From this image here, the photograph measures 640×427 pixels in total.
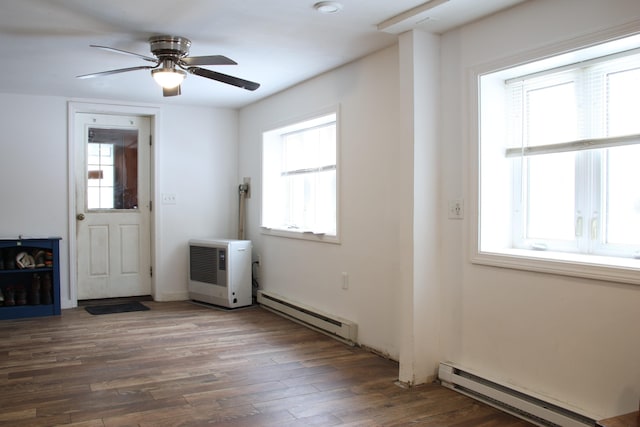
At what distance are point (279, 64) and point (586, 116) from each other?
7.97 ft

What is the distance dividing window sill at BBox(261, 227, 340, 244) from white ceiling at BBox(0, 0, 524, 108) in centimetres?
144

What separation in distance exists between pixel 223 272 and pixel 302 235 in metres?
1.11

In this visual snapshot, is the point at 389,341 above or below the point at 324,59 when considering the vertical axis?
below

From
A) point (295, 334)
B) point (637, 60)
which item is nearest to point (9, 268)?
point (295, 334)

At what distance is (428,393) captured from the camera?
3100mm

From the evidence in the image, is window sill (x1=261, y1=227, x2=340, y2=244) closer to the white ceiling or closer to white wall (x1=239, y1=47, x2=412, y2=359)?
white wall (x1=239, y1=47, x2=412, y2=359)

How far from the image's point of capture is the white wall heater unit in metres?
5.41

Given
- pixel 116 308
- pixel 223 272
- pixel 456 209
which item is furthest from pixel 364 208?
pixel 116 308

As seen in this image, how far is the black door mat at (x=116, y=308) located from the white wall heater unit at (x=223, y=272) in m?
0.63

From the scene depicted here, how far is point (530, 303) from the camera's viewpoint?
2.76 metres

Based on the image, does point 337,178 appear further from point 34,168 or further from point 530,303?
point 34,168

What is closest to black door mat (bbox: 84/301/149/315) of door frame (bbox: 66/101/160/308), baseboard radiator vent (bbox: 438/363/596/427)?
door frame (bbox: 66/101/160/308)

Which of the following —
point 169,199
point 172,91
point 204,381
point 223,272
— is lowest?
point 204,381

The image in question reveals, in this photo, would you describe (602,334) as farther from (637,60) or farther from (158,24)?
(158,24)
